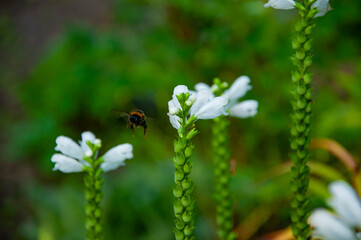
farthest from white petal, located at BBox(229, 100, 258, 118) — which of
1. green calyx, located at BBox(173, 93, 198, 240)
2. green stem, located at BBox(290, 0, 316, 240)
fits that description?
green calyx, located at BBox(173, 93, 198, 240)

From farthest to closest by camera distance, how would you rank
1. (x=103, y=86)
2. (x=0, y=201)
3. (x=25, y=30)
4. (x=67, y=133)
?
(x=25, y=30), (x=0, y=201), (x=67, y=133), (x=103, y=86)

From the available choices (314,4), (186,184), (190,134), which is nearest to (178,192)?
(186,184)

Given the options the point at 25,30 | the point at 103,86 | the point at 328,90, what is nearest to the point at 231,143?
the point at 328,90

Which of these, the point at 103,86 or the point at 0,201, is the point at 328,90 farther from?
the point at 0,201

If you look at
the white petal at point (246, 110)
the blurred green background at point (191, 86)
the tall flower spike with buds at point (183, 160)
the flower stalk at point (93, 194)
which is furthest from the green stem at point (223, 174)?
the blurred green background at point (191, 86)

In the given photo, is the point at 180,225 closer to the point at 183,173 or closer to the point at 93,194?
the point at 183,173

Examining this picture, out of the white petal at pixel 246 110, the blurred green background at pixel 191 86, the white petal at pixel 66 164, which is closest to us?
the white petal at pixel 66 164

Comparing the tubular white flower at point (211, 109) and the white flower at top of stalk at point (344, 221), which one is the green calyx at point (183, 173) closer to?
the tubular white flower at point (211, 109)
